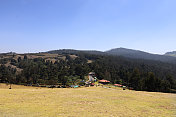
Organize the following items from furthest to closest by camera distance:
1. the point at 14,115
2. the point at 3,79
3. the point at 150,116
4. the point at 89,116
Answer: the point at 3,79 → the point at 150,116 → the point at 89,116 → the point at 14,115

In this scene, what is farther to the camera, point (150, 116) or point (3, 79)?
point (3, 79)

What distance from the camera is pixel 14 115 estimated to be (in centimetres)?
1780

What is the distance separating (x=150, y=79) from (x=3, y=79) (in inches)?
4353

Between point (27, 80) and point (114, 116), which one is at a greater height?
point (114, 116)

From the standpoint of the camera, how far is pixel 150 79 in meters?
79.9

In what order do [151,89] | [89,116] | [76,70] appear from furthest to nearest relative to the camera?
[76,70], [151,89], [89,116]

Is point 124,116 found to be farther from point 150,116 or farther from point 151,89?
point 151,89

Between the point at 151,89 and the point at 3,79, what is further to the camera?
the point at 3,79

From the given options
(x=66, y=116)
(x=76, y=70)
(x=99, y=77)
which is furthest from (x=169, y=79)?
(x=66, y=116)

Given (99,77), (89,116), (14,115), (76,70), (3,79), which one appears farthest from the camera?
(76,70)

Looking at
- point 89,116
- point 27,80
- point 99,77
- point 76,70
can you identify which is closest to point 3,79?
point 27,80

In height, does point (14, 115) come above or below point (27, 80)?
above

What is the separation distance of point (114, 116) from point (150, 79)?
70.7 meters

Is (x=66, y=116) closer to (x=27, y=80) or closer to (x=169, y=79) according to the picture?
(x=27, y=80)
